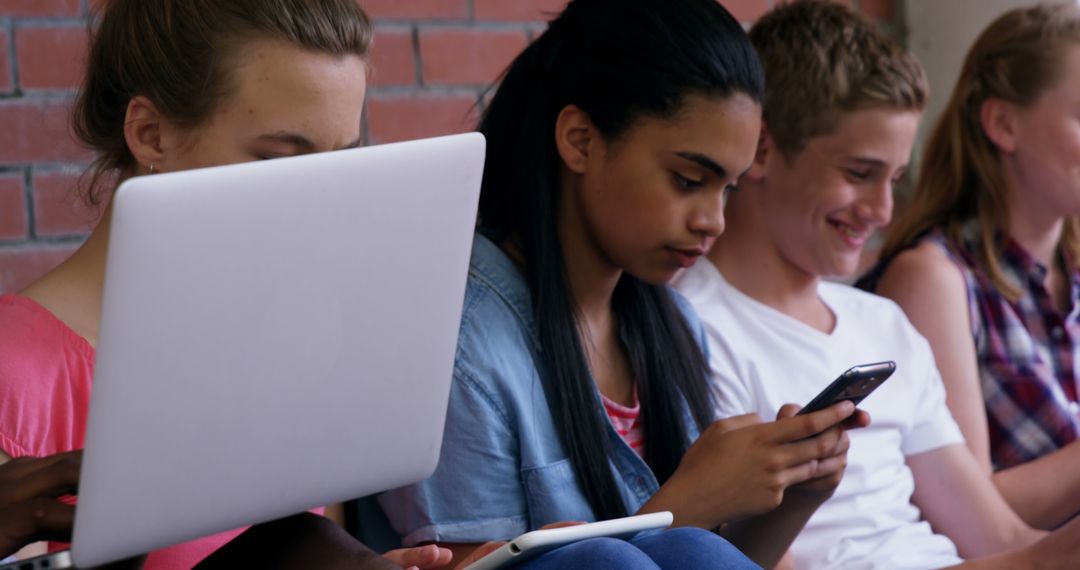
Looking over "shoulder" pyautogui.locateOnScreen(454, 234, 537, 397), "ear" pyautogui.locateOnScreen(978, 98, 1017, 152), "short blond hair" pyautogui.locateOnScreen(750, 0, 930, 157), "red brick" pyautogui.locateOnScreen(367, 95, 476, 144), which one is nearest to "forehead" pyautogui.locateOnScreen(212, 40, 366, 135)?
"shoulder" pyautogui.locateOnScreen(454, 234, 537, 397)

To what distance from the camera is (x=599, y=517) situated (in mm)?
1327

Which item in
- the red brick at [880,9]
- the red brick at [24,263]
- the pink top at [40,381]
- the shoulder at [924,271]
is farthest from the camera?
the red brick at [880,9]

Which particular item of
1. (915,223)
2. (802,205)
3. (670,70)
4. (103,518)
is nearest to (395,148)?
(103,518)

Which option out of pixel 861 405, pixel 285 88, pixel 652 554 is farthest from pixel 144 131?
pixel 861 405

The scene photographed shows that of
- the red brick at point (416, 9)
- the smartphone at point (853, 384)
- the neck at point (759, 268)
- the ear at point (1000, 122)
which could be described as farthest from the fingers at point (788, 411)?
the ear at point (1000, 122)

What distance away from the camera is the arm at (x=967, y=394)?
1.80 metres

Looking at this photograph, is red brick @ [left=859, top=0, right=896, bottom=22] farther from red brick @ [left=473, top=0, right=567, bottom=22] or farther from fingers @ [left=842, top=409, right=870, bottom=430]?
fingers @ [left=842, top=409, right=870, bottom=430]

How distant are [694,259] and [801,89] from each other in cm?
41

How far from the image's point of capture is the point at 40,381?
1.09 m

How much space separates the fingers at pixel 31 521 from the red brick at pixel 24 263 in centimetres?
71

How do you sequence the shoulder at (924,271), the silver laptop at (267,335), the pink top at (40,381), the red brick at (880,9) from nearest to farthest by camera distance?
the silver laptop at (267,335)
the pink top at (40,381)
the shoulder at (924,271)
the red brick at (880,9)

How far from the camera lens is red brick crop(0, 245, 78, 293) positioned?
4.95 feet

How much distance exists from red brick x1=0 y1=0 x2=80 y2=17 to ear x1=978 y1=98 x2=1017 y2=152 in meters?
1.31

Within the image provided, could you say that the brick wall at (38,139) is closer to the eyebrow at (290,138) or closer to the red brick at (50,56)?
the red brick at (50,56)
